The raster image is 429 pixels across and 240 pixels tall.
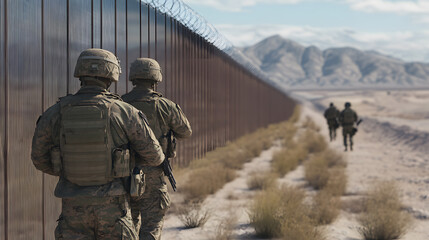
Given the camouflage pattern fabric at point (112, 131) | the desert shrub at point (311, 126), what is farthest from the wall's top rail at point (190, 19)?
the desert shrub at point (311, 126)

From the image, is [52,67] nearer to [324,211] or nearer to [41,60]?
[41,60]

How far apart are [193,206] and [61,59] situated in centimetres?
319

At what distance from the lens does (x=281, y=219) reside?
5.88m

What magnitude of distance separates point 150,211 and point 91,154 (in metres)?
1.22

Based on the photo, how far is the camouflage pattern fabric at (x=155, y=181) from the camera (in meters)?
3.97

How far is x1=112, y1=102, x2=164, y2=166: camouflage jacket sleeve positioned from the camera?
2.98 m

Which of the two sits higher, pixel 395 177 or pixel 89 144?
pixel 89 144

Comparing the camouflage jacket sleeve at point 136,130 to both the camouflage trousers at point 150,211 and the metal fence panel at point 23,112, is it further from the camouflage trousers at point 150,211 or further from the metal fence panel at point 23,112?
the metal fence panel at point 23,112

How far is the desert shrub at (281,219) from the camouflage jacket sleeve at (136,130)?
2683 mm

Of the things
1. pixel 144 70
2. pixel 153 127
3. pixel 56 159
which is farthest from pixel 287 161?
pixel 56 159

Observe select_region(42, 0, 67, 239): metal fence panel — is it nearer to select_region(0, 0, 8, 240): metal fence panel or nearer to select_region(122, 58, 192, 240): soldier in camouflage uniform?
select_region(0, 0, 8, 240): metal fence panel

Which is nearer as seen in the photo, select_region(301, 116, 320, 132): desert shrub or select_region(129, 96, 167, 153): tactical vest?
select_region(129, 96, 167, 153): tactical vest

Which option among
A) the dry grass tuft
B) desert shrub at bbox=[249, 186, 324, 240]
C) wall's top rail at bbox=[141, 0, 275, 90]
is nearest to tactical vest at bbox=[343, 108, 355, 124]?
wall's top rail at bbox=[141, 0, 275, 90]

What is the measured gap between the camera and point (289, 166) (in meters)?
11.9
